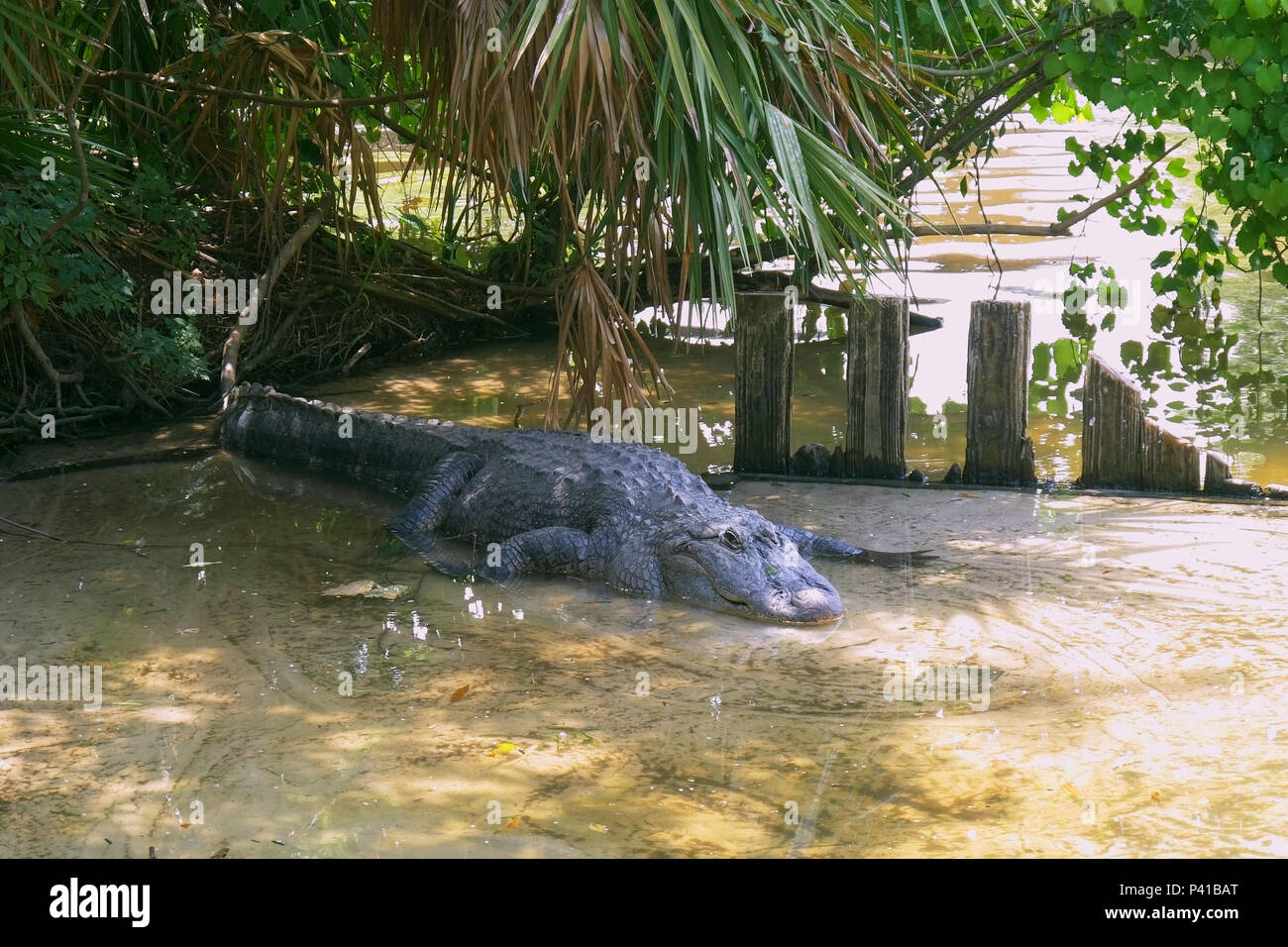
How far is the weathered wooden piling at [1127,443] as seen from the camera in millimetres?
6152

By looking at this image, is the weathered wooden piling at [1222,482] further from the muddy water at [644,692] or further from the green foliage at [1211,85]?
the green foliage at [1211,85]

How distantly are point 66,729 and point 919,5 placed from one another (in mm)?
4730

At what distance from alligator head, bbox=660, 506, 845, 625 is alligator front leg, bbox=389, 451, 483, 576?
1.06 m

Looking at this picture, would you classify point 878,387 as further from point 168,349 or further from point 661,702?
point 168,349

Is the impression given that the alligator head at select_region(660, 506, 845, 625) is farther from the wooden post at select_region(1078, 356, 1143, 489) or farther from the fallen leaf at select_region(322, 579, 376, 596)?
the wooden post at select_region(1078, 356, 1143, 489)

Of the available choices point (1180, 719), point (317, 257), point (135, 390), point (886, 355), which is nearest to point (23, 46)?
Answer: point (135, 390)

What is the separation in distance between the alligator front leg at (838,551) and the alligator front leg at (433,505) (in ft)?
4.93

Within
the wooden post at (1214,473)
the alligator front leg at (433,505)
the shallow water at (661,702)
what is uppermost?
the wooden post at (1214,473)

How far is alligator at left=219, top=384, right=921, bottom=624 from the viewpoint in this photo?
5281mm

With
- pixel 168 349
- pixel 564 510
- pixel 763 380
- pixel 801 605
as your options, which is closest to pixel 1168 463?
pixel 763 380

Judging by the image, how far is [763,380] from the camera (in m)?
6.64

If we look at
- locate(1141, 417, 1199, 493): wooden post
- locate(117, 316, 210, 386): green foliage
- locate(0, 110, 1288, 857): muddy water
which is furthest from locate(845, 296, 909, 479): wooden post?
locate(117, 316, 210, 386): green foliage

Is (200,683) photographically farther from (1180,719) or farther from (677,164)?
(1180,719)

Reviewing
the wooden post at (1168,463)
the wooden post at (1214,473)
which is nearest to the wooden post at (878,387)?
the wooden post at (1168,463)
